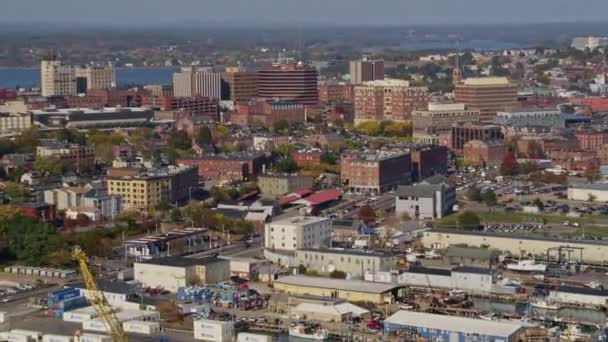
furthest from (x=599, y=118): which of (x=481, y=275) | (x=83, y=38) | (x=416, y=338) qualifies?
(x=83, y=38)

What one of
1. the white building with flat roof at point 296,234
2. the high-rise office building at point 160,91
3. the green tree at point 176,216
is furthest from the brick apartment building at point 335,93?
the white building with flat roof at point 296,234

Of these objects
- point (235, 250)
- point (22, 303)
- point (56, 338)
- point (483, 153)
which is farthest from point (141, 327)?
point (483, 153)

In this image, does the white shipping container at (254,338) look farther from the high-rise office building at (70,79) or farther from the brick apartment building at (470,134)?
the high-rise office building at (70,79)

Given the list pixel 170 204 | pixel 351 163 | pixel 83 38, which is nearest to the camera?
pixel 170 204

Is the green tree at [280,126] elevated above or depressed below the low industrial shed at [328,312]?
below

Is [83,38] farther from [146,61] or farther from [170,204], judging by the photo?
[170,204]

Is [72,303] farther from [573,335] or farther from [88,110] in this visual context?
[88,110]

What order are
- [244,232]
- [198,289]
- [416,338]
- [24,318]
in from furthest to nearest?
[244,232] < [198,289] < [24,318] < [416,338]
